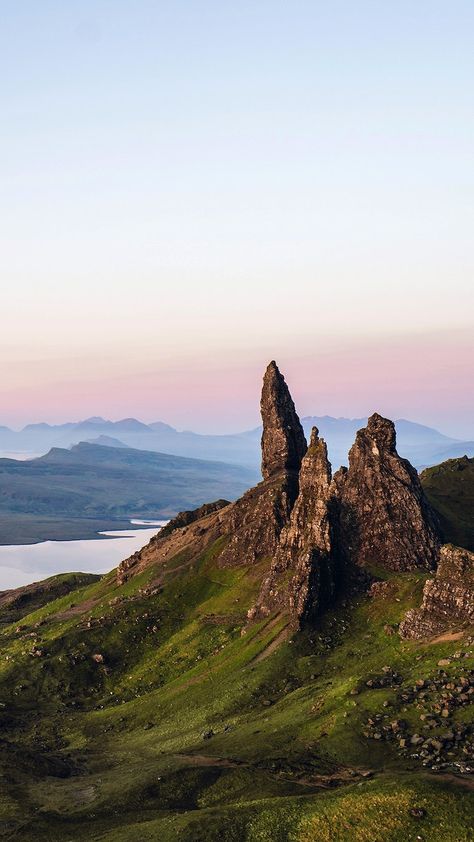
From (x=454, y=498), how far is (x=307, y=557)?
2613 inches

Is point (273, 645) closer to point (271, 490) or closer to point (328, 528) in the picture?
point (328, 528)

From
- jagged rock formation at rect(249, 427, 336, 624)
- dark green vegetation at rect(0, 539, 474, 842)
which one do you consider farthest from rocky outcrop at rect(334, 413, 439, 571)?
dark green vegetation at rect(0, 539, 474, 842)

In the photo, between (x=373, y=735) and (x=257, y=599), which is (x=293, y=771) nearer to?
(x=373, y=735)

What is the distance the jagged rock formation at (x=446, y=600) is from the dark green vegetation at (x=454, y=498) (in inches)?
1750

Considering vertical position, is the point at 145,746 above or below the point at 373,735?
below

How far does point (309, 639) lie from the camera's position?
393 feet

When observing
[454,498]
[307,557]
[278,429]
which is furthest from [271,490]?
[454,498]

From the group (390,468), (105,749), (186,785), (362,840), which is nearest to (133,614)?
(105,749)

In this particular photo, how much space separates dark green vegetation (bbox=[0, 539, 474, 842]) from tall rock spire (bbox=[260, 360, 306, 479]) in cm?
2676

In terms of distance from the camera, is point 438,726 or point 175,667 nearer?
point 438,726

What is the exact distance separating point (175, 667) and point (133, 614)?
23.1 m

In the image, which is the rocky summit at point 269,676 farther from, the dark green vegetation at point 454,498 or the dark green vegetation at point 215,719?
the dark green vegetation at point 454,498

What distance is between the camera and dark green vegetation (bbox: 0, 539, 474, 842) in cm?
6353

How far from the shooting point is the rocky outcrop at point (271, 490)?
527 feet
